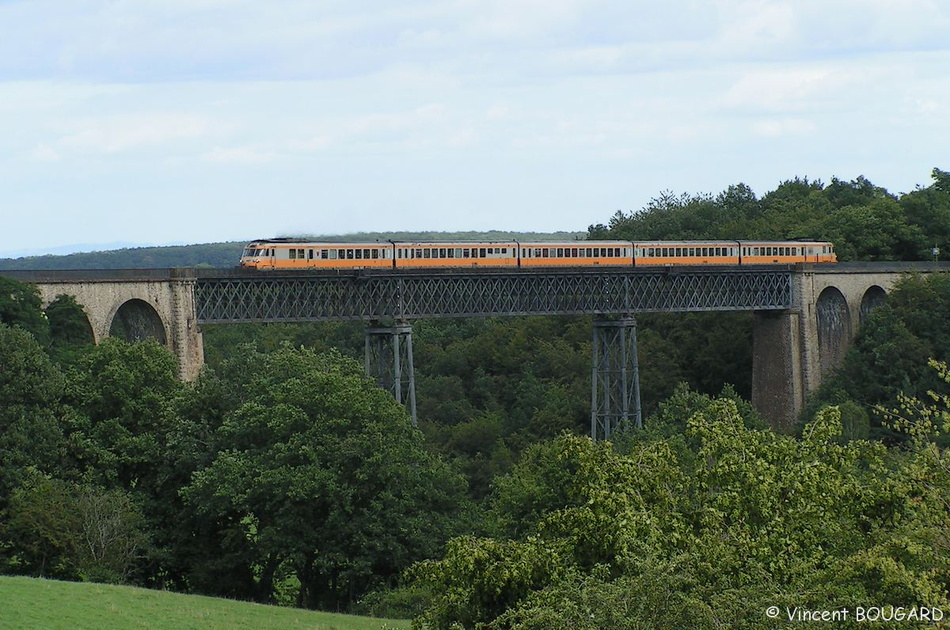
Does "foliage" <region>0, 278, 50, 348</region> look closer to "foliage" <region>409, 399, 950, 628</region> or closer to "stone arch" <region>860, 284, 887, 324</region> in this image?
"foliage" <region>409, 399, 950, 628</region>

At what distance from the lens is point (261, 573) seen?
4544cm

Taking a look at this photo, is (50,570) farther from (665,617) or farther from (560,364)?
(560,364)

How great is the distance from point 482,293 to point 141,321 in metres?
16.4

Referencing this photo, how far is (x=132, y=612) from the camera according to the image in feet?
105

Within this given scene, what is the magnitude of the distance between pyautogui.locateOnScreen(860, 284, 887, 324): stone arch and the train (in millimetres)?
3509

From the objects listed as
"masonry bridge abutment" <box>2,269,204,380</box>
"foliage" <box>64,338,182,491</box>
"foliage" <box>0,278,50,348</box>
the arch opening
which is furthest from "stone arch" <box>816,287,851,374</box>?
"foliage" <box>0,278,50,348</box>

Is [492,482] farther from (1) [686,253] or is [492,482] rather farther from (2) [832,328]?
(2) [832,328]

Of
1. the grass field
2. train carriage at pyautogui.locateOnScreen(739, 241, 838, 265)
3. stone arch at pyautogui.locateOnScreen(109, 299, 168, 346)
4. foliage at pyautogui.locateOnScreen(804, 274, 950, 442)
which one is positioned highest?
train carriage at pyautogui.locateOnScreen(739, 241, 838, 265)

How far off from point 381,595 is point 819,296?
1838 inches

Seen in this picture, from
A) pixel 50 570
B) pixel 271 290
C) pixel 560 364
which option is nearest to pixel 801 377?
pixel 560 364

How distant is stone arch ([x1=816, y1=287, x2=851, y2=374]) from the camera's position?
8175cm

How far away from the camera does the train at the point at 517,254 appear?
57.7 metres

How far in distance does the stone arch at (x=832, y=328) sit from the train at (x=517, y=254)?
2368 millimetres

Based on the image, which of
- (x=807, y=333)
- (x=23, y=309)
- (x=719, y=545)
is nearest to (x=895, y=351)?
(x=807, y=333)
